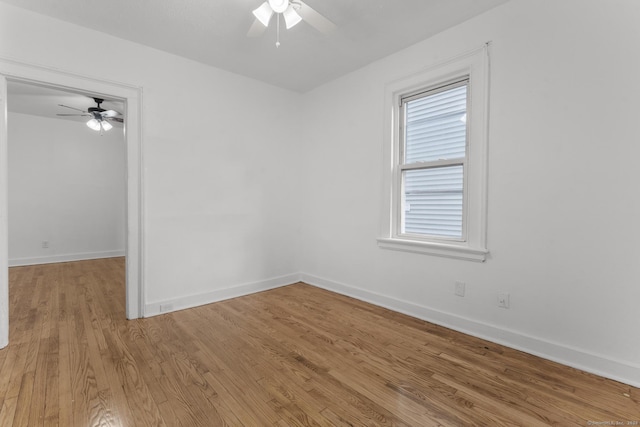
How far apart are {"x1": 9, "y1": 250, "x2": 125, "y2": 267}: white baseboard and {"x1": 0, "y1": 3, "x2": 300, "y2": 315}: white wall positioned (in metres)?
4.01

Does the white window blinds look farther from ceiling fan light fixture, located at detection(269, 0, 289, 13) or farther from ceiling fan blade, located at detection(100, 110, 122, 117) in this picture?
ceiling fan blade, located at detection(100, 110, 122, 117)

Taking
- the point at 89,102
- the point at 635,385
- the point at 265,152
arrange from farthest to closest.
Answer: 1. the point at 89,102
2. the point at 265,152
3. the point at 635,385

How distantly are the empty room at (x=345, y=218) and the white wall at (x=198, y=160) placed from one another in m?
0.02

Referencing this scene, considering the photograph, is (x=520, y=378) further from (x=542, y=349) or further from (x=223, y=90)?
(x=223, y=90)

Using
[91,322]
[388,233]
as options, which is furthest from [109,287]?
[388,233]

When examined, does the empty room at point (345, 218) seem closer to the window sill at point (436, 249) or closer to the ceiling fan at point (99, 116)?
the window sill at point (436, 249)

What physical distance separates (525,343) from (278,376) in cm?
186

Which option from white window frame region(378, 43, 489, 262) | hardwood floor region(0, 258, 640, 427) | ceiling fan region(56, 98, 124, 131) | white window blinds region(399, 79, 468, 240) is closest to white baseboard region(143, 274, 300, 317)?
hardwood floor region(0, 258, 640, 427)

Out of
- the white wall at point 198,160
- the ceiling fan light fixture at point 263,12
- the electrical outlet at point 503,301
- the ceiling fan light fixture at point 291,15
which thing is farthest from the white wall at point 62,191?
the electrical outlet at point 503,301

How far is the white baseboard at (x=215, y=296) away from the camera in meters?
2.98

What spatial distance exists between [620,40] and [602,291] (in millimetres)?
1610

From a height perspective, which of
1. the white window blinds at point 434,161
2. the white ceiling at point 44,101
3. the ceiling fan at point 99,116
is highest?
the white ceiling at point 44,101

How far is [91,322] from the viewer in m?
2.74

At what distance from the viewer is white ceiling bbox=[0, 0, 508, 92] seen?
2.31 meters
